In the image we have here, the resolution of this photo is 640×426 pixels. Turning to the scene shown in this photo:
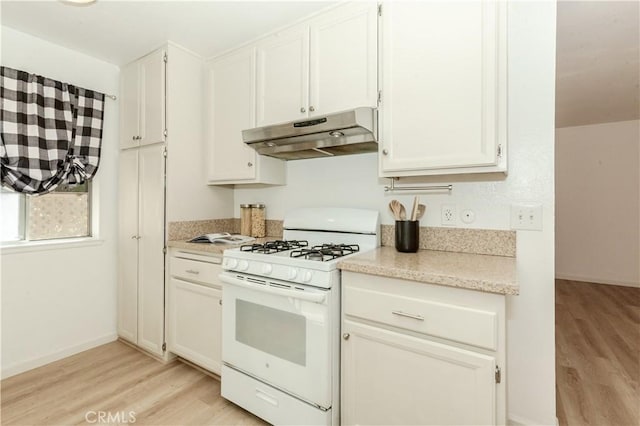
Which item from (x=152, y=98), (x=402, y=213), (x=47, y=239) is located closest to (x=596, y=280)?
(x=402, y=213)

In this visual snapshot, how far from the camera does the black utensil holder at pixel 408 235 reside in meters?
1.66

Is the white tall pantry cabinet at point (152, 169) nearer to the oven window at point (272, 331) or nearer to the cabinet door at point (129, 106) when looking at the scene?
the cabinet door at point (129, 106)

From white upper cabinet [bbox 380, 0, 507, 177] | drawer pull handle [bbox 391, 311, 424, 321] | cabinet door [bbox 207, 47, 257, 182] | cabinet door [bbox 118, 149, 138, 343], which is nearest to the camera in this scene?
drawer pull handle [bbox 391, 311, 424, 321]

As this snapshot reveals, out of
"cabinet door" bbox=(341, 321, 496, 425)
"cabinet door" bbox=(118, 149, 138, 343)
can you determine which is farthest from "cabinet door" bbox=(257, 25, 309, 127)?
"cabinet door" bbox=(341, 321, 496, 425)

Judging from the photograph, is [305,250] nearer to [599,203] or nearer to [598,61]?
[598,61]

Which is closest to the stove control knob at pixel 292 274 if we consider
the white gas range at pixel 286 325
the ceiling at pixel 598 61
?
the white gas range at pixel 286 325

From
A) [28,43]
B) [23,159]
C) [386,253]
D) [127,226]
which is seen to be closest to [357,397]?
[386,253]

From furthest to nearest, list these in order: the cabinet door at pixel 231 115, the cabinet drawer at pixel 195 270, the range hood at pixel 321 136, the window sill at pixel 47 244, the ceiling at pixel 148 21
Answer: the cabinet door at pixel 231 115 → the window sill at pixel 47 244 → the cabinet drawer at pixel 195 270 → the ceiling at pixel 148 21 → the range hood at pixel 321 136

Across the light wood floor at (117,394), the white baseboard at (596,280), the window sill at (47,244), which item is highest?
the window sill at (47,244)

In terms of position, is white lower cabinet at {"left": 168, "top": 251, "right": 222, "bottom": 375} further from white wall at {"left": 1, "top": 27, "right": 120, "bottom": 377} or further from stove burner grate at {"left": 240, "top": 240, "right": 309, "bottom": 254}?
white wall at {"left": 1, "top": 27, "right": 120, "bottom": 377}

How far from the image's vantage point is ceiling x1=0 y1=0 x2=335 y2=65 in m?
1.82

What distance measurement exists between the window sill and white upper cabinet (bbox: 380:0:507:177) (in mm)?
2295

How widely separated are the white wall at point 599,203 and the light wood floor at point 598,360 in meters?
0.86

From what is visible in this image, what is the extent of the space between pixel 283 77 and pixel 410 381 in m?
1.81
